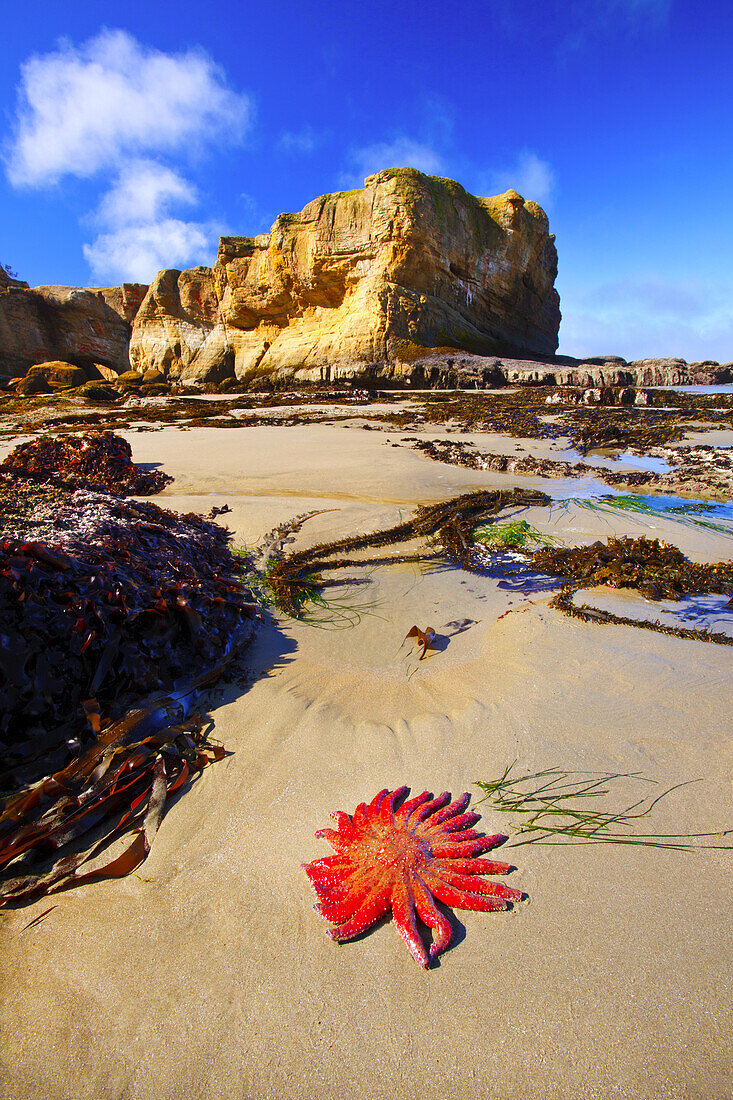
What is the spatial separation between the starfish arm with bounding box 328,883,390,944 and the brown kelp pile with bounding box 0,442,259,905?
0.67 m

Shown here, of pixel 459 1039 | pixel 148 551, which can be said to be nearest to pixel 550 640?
pixel 459 1039

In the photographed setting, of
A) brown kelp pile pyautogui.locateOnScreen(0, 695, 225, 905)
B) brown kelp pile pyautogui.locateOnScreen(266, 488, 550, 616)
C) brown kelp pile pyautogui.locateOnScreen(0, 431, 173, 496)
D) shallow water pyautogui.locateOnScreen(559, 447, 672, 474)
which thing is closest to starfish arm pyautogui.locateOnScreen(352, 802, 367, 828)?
brown kelp pile pyautogui.locateOnScreen(0, 695, 225, 905)

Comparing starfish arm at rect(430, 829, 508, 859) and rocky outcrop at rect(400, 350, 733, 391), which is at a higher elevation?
rocky outcrop at rect(400, 350, 733, 391)

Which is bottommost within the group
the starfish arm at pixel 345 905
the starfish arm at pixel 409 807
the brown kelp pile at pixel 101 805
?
the brown kelp pile at pixel 101 805

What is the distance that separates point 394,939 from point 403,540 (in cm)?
304

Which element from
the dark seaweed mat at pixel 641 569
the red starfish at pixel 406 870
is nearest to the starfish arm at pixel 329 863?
the red starfish at pixel 406 870

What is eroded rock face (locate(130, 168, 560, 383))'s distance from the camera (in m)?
22.0

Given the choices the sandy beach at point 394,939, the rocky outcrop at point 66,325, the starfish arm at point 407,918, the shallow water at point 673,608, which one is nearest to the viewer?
the sandy beach at point 394,939

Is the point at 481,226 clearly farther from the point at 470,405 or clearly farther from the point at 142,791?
the point at 142,791

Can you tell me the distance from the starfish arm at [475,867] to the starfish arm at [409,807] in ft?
0.55

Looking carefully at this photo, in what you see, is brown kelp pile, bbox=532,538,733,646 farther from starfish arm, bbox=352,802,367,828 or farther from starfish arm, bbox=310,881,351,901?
starfish arm, bbox=310,881,351,901

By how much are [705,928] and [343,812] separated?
0.97m

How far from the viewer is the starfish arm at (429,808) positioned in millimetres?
1446

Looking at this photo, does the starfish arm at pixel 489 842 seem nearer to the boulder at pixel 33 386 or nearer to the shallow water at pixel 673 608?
the shallow water at pixel 673 608
